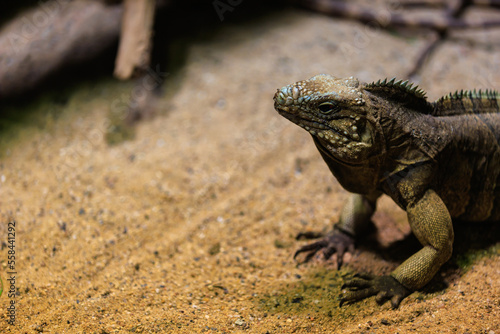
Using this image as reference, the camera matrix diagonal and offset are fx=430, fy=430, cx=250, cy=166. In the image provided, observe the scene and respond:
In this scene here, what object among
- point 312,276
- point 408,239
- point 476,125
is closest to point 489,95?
point 476,125

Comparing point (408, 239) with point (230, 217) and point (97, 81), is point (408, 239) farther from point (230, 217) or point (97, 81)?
point (97, 81)

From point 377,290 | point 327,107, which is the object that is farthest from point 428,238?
point 327,107

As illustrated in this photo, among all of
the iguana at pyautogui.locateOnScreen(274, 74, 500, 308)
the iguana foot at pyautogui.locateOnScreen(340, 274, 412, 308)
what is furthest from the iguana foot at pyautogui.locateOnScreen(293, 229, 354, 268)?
the iguana foot at pyautogui.locateOnScreen(340, 274, 412, 308)

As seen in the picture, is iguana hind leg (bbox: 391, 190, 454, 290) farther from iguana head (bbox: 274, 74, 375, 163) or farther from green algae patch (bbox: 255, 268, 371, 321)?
iguana head (bbox: 274, 74, 375, 163)

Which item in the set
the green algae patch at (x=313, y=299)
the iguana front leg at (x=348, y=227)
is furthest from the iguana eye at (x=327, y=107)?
the green algae patch at (x=313, y=299)

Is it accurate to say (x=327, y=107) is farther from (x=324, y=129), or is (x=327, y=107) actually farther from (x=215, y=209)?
(x=215, y=209)

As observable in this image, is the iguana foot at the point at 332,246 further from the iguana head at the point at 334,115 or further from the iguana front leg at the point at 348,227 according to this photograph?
the iguana head at the point at 334,115

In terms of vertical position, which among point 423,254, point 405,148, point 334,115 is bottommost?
point 423,254
